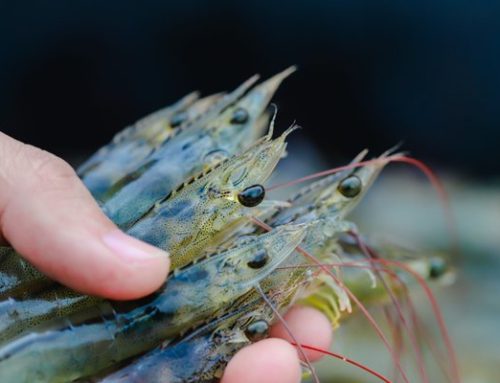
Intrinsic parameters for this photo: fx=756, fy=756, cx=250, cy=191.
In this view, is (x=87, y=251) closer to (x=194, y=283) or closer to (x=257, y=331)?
(x=194, y=283)

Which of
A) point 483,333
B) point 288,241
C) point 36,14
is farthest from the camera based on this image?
point 36,14

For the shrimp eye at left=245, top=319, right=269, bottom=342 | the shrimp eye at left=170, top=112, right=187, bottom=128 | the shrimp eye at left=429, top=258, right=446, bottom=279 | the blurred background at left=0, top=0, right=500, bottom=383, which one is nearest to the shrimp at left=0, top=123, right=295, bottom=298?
the shrimp eye at left=245, top=319, right=269, bottom=342

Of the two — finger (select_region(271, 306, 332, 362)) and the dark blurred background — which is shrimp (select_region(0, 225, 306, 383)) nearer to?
finger (select_region(271, 306, 332, 362))

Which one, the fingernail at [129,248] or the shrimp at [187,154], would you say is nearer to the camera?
the fingernail at [129,248]

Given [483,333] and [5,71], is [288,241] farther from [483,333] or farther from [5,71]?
[5,71]

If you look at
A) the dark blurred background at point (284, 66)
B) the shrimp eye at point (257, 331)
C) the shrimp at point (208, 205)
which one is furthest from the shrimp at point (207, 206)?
the dark blurred background at point (284, 66)

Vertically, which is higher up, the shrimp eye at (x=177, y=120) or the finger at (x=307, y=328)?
the shrimp eye at (x=177, y=120)

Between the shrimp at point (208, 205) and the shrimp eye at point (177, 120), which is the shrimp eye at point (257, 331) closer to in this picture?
the shrimp at point (208, 205)

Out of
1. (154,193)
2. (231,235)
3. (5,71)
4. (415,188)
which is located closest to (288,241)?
(231,235)
